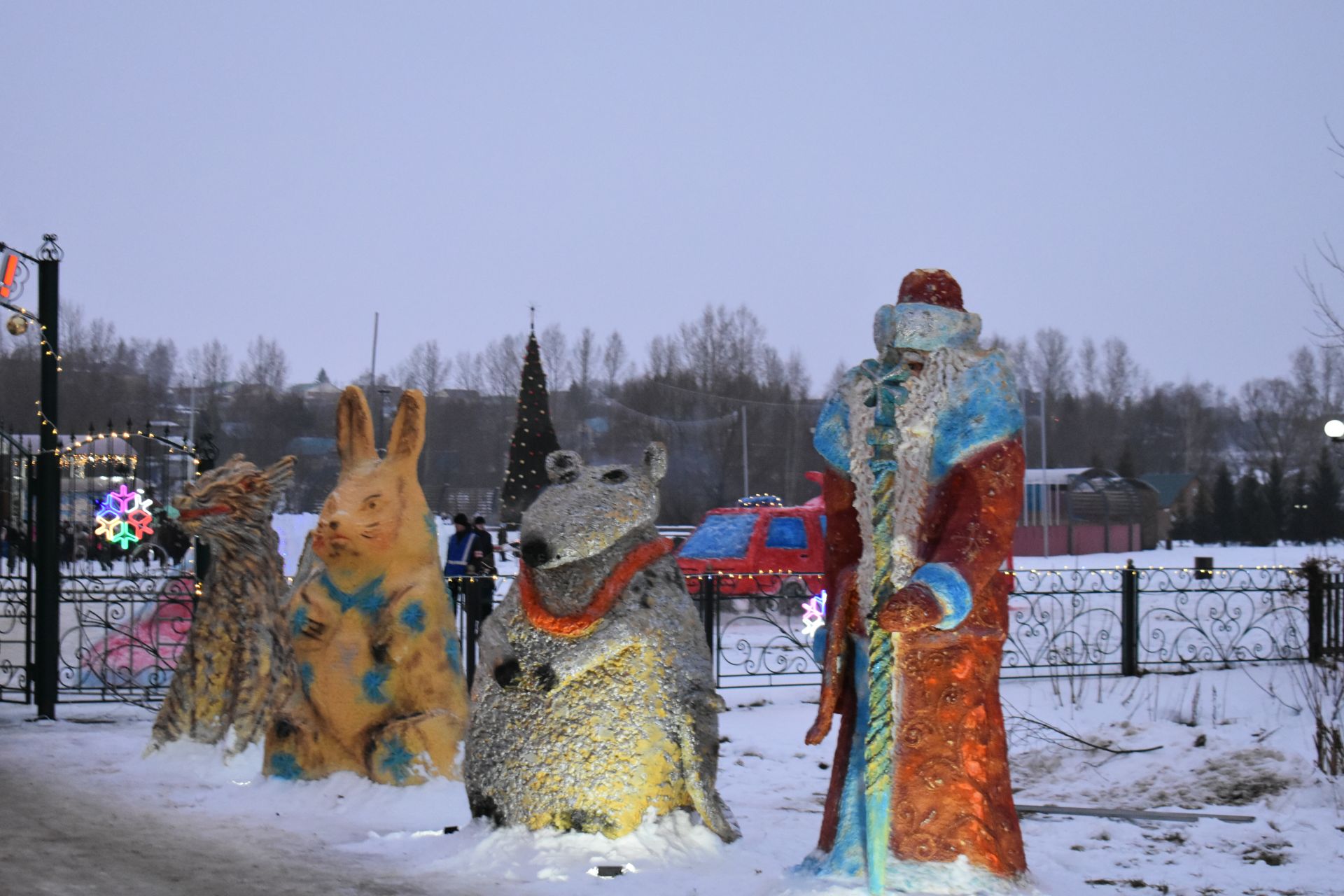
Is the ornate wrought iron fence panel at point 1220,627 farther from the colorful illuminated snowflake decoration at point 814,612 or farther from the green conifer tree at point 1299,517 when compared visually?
the green conifer tree at point 1299,517

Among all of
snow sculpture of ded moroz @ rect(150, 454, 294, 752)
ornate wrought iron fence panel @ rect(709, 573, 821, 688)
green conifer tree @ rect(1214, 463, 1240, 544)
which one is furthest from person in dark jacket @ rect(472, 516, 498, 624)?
green conifer tree @ rect(1214, 463, 1240, 544)

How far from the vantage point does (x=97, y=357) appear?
50500 millimetres

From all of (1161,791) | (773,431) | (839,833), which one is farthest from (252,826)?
(773,431)

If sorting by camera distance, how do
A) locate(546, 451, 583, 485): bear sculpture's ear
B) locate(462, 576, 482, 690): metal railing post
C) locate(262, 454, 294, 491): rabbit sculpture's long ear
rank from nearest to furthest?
locate(546, 451, 583, 485): bear sculpture's ear < locate(262, 454, 294, 491): rabbit sculpture's long ear < locate(462, 576, 482, 690): metal railing post

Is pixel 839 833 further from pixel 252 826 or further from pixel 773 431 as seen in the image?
pixel 773 431

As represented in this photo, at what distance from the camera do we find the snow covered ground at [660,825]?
500cm

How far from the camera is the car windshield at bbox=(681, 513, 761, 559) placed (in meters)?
15.7

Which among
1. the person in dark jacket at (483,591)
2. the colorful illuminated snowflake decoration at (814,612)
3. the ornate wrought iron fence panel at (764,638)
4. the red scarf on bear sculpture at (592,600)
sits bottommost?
the ornate wrought iron fence panel at (764,638)

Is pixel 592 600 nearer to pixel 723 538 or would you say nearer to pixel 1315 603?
pixel 1315 603

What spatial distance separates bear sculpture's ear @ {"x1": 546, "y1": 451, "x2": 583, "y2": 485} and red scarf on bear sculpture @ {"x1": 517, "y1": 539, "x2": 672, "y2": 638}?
0.39 m

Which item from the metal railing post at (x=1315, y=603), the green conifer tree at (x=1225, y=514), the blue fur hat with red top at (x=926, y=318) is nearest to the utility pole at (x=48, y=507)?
the blue fur hat with red top at (x=926, y=318)

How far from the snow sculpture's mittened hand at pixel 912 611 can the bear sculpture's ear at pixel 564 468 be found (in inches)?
76.1

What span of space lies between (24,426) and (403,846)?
3498 cm

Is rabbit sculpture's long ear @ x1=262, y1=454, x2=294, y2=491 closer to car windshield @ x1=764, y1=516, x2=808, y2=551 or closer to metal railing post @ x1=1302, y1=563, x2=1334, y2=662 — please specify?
metal railing post @ x1=1302, y1=563, x2=1334, y2=662
